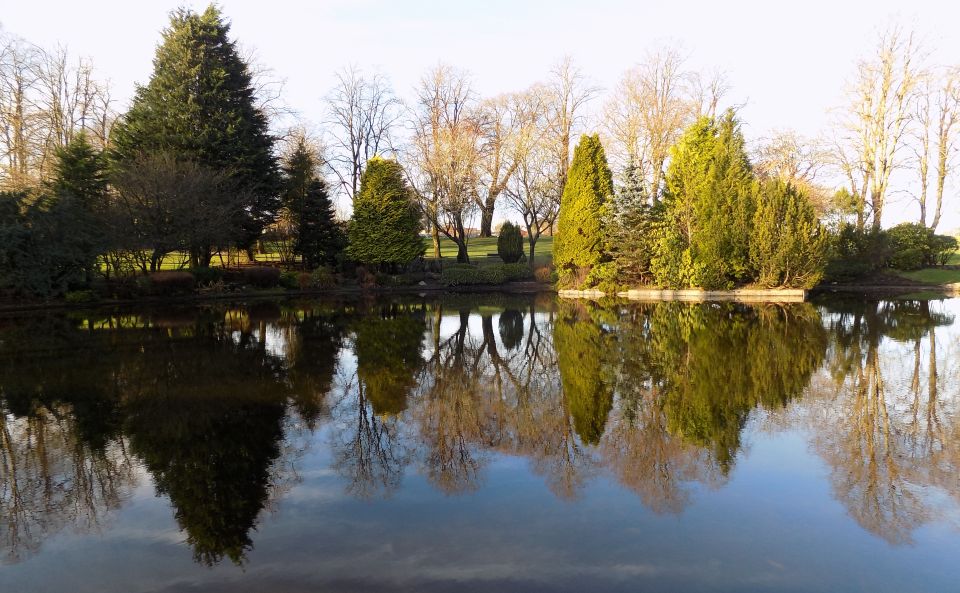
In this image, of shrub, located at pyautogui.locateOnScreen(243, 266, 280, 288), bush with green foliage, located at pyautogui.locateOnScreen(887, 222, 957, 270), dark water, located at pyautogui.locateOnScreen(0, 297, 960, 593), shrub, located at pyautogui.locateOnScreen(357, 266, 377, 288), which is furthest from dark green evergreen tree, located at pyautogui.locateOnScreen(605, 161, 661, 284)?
shrub, located at pyautogui.locateOnScreen(243, 266, 280, 288)

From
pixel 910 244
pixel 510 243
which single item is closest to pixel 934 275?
pixel 910 244

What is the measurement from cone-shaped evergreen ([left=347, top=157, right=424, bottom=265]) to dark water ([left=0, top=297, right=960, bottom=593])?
63.5 feet

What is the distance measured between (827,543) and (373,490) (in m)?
3.27

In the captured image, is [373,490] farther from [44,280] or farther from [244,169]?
[244,169]

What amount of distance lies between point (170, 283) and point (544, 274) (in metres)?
17.3

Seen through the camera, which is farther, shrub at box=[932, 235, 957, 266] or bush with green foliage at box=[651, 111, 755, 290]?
shrub at box=[932, 235, 957, 266]

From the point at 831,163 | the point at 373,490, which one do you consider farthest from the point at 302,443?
the point at 831,163

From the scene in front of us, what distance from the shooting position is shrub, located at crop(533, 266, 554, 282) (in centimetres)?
2945

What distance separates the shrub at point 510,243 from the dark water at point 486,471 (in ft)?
77.9

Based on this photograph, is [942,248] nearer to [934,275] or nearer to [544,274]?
[934,275]

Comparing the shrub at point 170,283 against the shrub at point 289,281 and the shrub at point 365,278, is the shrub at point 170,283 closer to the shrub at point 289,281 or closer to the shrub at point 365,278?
the shrub at point 289,281

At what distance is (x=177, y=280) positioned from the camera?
23.1 meters

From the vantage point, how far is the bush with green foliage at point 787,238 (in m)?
21.5

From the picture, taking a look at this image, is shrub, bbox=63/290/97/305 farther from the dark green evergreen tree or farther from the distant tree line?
the dark green evergreen tree
